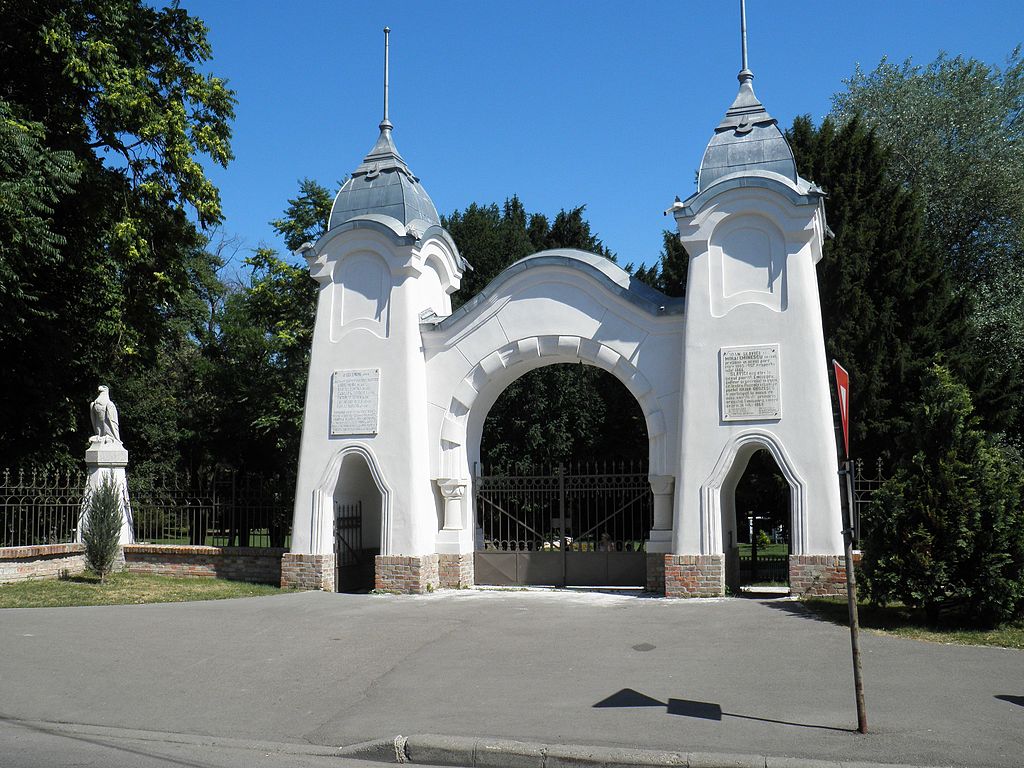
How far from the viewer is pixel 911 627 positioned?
37.1 ft

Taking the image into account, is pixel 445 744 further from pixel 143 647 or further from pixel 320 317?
pixel 320 317

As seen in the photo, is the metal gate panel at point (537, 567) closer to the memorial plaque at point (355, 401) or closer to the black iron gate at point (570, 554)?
the black iron gate at point (570, 554)

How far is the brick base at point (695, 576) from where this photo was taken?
1441cm

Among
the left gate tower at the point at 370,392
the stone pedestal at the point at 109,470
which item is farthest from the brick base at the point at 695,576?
the stone pedestal at the point at 109,470

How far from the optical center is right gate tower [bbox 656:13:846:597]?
14080mm

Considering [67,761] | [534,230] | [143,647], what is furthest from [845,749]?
[534,230]

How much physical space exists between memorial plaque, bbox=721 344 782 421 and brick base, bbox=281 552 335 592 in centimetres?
731

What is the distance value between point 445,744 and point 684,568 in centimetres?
853

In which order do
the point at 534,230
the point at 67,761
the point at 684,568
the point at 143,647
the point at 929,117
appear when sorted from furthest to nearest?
the point at 534,230 < the point at 929,117 < the point at 684,568 < the point at 143,647 < the point at 67,761

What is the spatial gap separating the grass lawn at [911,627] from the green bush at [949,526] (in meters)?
0.21

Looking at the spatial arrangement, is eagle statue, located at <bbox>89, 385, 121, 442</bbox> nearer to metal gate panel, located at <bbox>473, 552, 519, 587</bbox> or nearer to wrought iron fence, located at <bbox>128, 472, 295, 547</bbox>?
wrought iron fence, located at <bbox>128, 472, 295, 547</bbox>

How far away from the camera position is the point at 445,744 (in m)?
6.62

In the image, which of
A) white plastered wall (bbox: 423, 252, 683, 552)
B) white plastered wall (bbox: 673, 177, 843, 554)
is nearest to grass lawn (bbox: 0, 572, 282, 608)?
white plastered wall (bbox: 423, 252, 683, 552)

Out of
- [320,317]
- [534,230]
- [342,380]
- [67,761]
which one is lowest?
[67,761]
